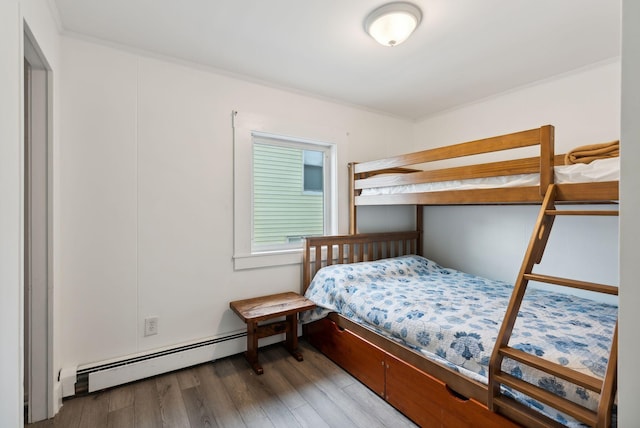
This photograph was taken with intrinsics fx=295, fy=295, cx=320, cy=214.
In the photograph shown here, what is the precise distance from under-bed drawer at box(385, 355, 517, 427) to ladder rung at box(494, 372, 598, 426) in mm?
188

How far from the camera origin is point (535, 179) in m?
1.68

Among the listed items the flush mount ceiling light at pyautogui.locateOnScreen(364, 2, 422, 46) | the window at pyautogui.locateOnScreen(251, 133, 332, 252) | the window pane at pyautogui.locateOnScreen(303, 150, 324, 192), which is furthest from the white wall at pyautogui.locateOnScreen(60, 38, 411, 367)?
the flush mount ceiling light at pyautogui.locateOnScreen(364, 2, 422, 46)

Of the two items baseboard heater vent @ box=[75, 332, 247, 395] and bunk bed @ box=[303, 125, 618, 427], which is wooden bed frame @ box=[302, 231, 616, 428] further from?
baseboard heater vent @ box=[75, 332, 247, 395]

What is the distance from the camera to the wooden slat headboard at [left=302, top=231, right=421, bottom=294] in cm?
272

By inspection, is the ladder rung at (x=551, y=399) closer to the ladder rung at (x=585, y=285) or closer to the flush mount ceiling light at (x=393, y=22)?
the ladder rung at (x=585, y=285)

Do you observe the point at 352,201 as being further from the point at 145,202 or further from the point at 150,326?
the point at 150,326

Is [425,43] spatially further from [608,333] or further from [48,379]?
[48,379]

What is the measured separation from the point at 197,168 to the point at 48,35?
3.42 feet

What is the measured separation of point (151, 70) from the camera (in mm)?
2086

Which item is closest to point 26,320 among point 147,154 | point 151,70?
point 147,154

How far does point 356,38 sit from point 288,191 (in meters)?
1.39
